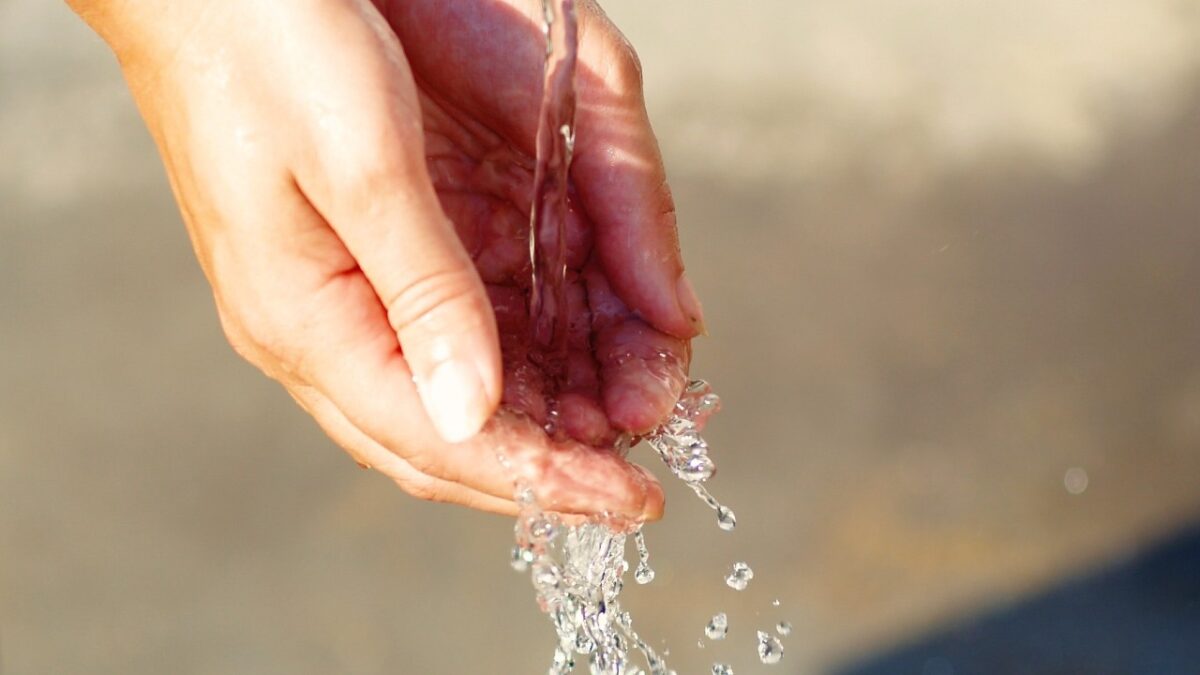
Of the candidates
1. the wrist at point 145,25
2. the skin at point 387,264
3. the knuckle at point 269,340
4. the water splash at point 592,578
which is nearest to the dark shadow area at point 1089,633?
the water splash at point 592,578

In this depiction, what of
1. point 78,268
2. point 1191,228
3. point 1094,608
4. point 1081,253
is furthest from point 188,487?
point 1191,228

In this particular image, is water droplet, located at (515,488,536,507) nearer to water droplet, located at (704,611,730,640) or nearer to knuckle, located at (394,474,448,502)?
knuckle, located at (394,474,448,502)

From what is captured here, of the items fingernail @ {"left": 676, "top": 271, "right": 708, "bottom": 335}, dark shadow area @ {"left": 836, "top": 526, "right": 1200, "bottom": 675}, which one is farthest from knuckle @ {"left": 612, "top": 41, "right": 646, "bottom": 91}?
dark shadow area @ {"left": 836, "top": 526, "right": 1200, "bottom": 675}

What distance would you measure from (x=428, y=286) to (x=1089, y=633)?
2.95 ft

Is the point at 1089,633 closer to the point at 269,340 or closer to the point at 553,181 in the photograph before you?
the point at 553,181

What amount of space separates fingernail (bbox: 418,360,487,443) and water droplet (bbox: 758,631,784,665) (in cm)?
55

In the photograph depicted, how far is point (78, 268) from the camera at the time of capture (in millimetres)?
1518

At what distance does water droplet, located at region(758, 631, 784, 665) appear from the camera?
1.12m

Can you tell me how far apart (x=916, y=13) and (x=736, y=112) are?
0.31 m

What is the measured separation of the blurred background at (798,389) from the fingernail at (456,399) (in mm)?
616

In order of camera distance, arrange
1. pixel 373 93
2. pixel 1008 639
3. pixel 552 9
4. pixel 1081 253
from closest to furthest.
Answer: pixel 373 93
pixel 552 9
pixel 1008 639
pixel 1081 253

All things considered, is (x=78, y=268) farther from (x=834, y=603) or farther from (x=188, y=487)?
(x=834, y=603)

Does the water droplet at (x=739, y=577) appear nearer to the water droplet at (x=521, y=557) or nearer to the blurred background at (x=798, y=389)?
the blurred background at (x=798, y=389)

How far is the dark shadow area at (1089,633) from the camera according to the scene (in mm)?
1223
